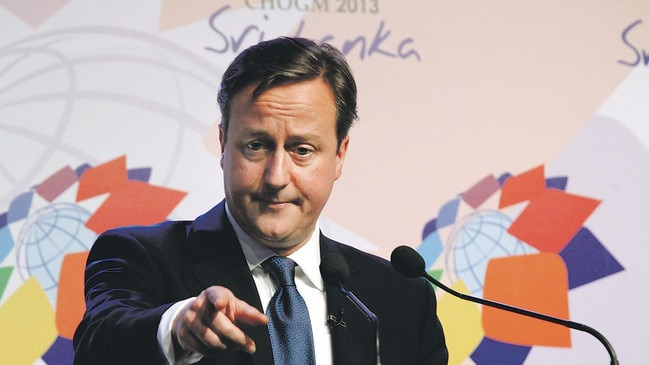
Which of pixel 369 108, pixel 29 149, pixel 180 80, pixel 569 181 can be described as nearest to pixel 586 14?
pixel 569 181

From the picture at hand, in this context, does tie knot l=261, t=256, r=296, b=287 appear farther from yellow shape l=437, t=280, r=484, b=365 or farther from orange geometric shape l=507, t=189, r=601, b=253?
orange geometric shape l=507, t=189, r=601, b=253

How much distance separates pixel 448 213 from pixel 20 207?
1.56m

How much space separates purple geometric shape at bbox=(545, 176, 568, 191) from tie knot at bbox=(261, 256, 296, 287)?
63.1 inches

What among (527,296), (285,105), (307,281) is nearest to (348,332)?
(307,281)

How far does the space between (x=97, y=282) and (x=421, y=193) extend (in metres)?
1.64

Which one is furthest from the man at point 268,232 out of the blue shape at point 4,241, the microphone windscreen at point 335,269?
the blue shape at point 4,241

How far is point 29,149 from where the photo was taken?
9.89 ft

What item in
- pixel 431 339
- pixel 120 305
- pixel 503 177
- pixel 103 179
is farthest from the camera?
pixel 503 177

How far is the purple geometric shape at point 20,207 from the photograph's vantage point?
2986 mm

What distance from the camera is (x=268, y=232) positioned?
2158 millimetres

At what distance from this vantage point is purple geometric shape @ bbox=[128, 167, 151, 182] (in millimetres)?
3109

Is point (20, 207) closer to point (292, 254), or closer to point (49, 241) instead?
point (49, 241)

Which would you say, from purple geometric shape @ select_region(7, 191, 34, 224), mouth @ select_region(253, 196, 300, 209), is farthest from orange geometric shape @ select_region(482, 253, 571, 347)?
purple geometric shape @ select_region(7, 191, 34, 224)

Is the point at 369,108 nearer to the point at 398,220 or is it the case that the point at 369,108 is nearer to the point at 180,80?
the point at 398,220
